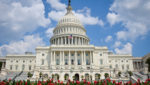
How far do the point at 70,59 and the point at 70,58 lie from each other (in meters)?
0.58

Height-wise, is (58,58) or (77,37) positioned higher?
(77,37)

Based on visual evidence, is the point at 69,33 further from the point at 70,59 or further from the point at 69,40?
the point at 70,59

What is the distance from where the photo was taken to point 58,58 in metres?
85.8

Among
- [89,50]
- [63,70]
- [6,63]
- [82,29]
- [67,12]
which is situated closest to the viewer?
[63,70]

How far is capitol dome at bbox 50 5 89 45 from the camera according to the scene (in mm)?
101625

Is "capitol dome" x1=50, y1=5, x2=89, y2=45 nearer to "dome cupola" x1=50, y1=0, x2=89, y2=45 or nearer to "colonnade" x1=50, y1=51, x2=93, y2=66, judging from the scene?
"dome cupola" x1=50, y1=0, x2=89, y2=45

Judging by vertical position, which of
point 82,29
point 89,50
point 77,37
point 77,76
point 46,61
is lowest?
point 77,76

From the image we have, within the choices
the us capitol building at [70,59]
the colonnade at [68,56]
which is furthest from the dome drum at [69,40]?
the colonnade at [68,56]

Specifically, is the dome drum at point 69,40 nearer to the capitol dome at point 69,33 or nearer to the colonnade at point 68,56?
the capitol dome at point 69,33

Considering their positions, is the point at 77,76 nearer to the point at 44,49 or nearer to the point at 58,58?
the point at 58,58

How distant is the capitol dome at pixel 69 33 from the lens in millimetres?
101625

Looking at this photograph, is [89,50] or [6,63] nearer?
[89,50]

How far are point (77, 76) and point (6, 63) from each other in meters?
53.9

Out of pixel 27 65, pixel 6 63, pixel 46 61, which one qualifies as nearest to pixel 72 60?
pixel 46 61
